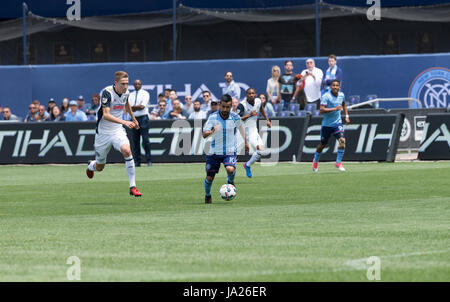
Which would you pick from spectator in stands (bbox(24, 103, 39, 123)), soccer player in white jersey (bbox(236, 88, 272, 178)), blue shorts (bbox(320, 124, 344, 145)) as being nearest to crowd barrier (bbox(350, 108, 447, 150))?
blue shorts (bbox(320, 124, 344, 145))

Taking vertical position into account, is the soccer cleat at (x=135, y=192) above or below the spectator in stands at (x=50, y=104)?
below

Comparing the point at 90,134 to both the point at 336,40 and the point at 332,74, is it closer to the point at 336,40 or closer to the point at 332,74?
the point at 332,74

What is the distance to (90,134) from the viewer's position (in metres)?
29.8

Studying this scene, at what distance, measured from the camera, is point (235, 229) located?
12.4 m

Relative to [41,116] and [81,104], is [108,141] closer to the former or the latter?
[81,104]

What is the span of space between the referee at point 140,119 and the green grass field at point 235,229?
5.82 meters

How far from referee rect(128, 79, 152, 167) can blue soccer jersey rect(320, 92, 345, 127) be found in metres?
5.75

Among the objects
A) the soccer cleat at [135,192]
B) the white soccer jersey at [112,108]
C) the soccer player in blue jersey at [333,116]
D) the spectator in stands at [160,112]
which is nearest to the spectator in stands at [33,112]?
the spectator in stands at [160,112]

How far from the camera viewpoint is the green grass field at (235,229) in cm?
916

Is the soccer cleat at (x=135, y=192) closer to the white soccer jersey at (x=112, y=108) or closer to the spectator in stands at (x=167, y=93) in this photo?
the white soccer jersey at (x=112, y=108)

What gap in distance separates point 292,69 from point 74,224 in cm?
1905

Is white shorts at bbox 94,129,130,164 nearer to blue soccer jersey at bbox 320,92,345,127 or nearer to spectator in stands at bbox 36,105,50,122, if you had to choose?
blue soccer jersey at bbox 320,92,345,127

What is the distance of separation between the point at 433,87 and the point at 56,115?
11111 millimetres
